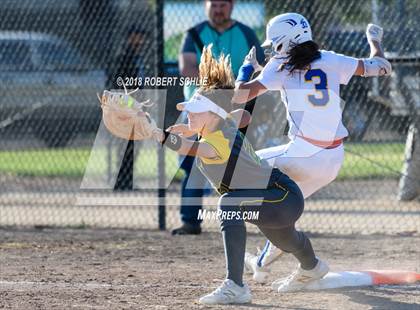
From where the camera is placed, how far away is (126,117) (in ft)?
18.6

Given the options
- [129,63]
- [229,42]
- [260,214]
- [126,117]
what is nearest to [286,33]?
[260,214]

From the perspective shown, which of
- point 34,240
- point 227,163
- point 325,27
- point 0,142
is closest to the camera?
point 227,163

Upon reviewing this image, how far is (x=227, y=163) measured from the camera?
593cm

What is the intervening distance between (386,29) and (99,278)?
13.9 ft

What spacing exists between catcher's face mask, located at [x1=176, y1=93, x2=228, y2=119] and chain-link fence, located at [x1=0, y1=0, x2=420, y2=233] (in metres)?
3.79

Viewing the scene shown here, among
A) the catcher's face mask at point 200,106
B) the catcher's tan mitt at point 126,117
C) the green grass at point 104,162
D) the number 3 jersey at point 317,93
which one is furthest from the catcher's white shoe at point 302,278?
the green grass at point 104,162

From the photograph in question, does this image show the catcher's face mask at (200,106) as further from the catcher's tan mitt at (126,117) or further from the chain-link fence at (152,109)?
the chain-link fence at (152,109)

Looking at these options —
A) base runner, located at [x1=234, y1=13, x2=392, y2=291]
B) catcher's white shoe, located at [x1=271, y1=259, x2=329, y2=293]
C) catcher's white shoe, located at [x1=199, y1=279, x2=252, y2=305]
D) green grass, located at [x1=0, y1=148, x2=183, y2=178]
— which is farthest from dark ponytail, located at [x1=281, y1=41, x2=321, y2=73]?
green grass, located at [x1=0, y1=148, x2=183, y2=178]

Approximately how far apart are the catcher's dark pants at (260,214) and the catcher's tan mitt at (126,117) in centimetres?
71

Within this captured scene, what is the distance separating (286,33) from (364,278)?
178 cm

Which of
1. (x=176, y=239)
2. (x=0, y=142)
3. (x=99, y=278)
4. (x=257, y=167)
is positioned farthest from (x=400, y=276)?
(x=0, y=142)

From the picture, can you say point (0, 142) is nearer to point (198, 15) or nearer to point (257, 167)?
point (198, 15)

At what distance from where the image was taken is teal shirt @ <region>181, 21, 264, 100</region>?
9234 mm

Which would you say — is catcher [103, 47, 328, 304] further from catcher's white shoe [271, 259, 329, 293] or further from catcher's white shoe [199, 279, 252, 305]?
catcher's white shoe [271, 259, 329, 293]
